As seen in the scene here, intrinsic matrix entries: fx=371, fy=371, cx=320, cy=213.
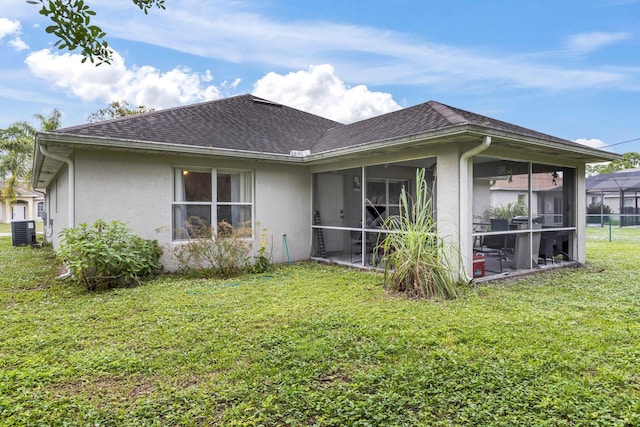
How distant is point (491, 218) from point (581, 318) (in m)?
3.36

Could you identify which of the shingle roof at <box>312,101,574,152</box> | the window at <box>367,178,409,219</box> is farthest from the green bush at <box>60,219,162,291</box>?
the window at <box>367,178,409,219</box>

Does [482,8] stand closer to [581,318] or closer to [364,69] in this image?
[364,69]

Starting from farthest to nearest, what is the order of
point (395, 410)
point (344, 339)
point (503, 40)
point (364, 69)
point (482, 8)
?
point (364, 69) < point (503, 40) < point (482, 8) < point (344, 339) < point (395, 410)

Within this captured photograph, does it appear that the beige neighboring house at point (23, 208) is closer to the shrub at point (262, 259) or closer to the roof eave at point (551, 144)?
the shrub at point (262, 259)


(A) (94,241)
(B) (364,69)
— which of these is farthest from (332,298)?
(B) (364,69)

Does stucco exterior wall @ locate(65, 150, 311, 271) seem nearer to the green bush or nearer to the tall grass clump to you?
the green bush

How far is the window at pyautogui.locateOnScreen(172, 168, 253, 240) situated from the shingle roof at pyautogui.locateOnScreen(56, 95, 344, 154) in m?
0.69

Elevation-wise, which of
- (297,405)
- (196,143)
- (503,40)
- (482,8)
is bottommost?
(297,405)

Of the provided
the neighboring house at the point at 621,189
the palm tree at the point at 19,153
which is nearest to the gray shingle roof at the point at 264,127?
the palm tree at the point at 19,153

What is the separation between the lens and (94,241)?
5.91m

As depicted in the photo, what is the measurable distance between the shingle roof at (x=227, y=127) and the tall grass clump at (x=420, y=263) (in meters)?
3.88

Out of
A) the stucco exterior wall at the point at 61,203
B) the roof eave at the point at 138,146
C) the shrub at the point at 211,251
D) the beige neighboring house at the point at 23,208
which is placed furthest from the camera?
the beige neighboring house at the point at 23,208

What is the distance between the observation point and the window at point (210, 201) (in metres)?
7.52

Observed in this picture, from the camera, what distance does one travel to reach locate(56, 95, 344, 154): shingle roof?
7.20 metres
